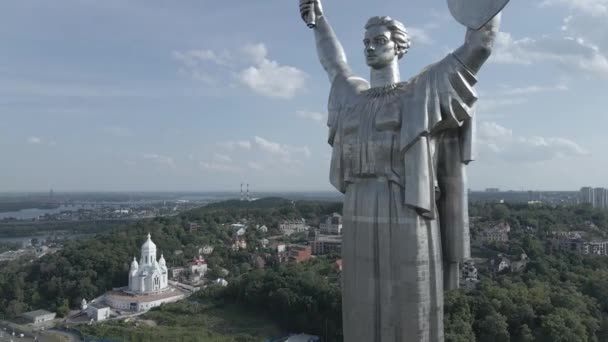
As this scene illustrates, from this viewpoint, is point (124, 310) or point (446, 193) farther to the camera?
Answer: point (124, 310)

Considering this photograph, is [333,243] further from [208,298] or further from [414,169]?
[414,169]

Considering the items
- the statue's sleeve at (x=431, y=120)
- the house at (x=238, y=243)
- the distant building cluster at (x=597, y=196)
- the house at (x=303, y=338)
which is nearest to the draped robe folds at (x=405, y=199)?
the statue's sleeve at (x=431, y=120)

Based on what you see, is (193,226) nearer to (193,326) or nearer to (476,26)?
(193,326)

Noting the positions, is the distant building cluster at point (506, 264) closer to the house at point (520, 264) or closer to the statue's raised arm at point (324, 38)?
the house at point (520, 264)

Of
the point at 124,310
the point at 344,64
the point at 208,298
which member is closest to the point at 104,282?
the point at 124,310

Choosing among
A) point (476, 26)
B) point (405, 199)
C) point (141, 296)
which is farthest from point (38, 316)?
point (476, 26)

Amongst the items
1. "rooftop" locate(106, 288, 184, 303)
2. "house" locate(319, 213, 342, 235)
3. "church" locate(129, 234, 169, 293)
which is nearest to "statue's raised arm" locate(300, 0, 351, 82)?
"rooftop" locate(106, 288, 184, 303)
